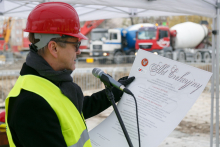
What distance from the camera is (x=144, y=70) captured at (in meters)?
1.79

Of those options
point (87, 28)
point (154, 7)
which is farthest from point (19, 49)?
point (154, 7)

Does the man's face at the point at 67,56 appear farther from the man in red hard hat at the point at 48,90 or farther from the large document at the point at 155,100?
the large document at the point at 155,100

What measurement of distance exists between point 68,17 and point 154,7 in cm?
164

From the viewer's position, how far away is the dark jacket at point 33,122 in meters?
0.94

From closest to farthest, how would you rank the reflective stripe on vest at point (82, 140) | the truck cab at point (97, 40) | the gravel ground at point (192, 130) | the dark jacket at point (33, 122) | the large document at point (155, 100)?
the dark jacket at point (33, 122) < the reflective stripe on vest at point (82, 140) < the large document at point (155, 100) < the gravel ground at point (192, 130) < the truck cab at point (97, 40)

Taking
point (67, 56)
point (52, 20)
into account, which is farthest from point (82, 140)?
point (52, 20)

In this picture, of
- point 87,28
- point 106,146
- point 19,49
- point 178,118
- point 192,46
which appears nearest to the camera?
point 178,118

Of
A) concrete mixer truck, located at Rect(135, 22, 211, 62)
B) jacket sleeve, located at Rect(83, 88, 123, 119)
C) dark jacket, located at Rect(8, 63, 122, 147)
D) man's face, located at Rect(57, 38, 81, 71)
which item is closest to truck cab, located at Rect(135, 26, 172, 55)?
concrete mixer truck, located at Rect(135, 22, 211, 62)

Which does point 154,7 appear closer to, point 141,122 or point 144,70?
point 144,70

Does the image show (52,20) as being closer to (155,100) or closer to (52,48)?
(52,48)

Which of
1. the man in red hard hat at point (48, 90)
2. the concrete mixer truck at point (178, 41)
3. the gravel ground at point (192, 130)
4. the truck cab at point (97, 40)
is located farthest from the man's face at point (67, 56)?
the truck cab at point (97, 40)

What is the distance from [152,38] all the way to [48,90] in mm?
16389

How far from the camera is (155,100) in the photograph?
168cm

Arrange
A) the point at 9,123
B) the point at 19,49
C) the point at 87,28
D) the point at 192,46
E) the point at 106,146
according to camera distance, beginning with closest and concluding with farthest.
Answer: the point at 9,123, the point at 106,146, the point at 192,46, the point at 87,28, the point at 19,49
